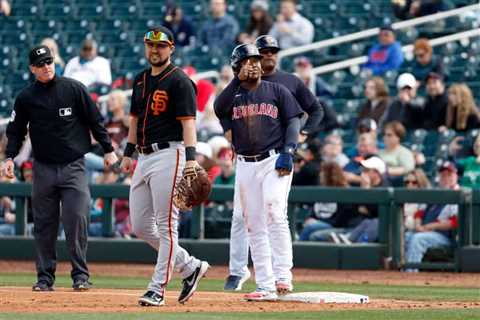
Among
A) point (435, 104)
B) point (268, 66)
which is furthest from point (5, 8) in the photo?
point (268, 66)

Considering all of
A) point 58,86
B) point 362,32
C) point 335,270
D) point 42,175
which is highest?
point 362,32

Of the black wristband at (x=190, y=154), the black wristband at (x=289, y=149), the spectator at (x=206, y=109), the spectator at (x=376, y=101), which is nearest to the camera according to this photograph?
the black wristband at (x=190, y=154)

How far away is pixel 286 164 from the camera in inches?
378

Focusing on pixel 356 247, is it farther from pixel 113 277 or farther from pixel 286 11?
pixel 286 11

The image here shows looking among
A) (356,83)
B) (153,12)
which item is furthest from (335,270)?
(153,12)

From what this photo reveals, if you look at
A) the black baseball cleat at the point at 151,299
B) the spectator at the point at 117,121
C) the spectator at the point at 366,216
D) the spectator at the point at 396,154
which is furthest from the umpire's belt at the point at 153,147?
the spectator at the point at 117,121

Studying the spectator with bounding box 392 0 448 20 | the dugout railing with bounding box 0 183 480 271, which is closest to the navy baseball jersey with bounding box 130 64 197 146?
the dugout railing with bounding box 0 183 480 271

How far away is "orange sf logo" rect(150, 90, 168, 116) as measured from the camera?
30.0ft

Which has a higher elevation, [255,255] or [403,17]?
[403,17]

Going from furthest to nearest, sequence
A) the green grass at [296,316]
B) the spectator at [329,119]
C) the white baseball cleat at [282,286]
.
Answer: the spectator at [329,119] → the white baseball cleat at [282,286] → the green grass at [296,316]

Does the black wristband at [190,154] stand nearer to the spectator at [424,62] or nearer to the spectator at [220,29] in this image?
the spectator at [424,62]

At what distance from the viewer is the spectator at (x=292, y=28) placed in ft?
61.3

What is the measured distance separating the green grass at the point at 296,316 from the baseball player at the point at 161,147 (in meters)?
0.72

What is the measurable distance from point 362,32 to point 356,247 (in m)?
4.34
